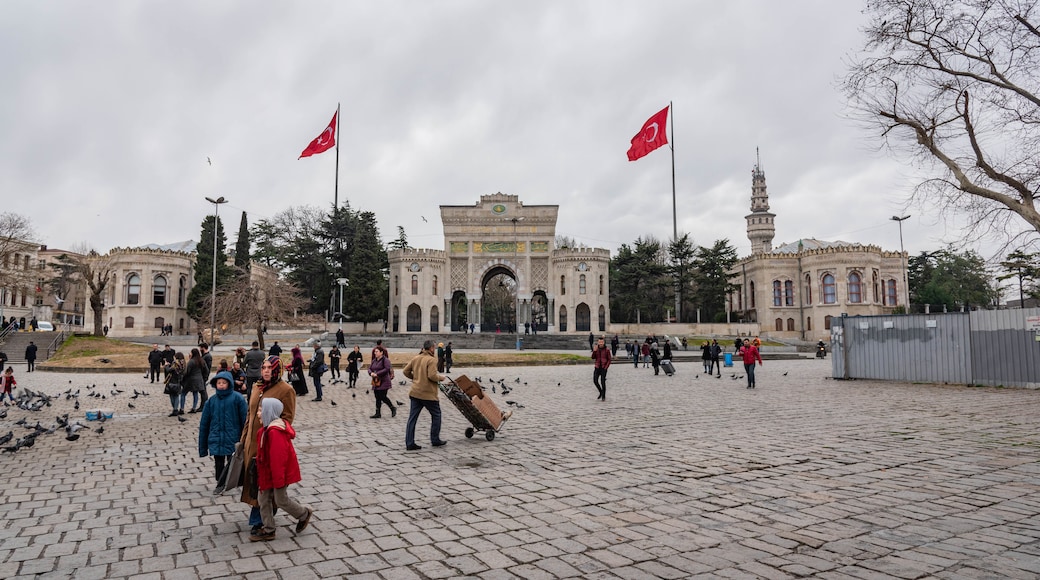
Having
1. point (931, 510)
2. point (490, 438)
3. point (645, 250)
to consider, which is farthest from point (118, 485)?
point (645, 250)

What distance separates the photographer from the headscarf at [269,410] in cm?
454

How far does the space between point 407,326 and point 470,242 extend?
10.2 metres

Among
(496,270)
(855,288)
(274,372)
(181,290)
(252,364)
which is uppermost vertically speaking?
(496,270)

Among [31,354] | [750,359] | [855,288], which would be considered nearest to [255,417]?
[750,359]

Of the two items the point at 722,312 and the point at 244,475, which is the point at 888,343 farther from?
the point at 722,312

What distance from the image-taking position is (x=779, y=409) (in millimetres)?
12008

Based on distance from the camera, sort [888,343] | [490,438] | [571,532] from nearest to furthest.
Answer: [571,532] < [490,438] < [888,343]

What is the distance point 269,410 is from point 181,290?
57.5 metres

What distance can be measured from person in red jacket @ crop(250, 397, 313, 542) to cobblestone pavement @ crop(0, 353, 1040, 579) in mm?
197

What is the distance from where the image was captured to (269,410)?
179 inches

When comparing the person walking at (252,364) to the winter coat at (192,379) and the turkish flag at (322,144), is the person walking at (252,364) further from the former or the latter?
the turkish flag at (322,144)

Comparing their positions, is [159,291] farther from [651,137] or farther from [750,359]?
[750,359]

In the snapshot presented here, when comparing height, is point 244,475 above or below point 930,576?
above

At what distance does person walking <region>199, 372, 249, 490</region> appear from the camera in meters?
5.93
